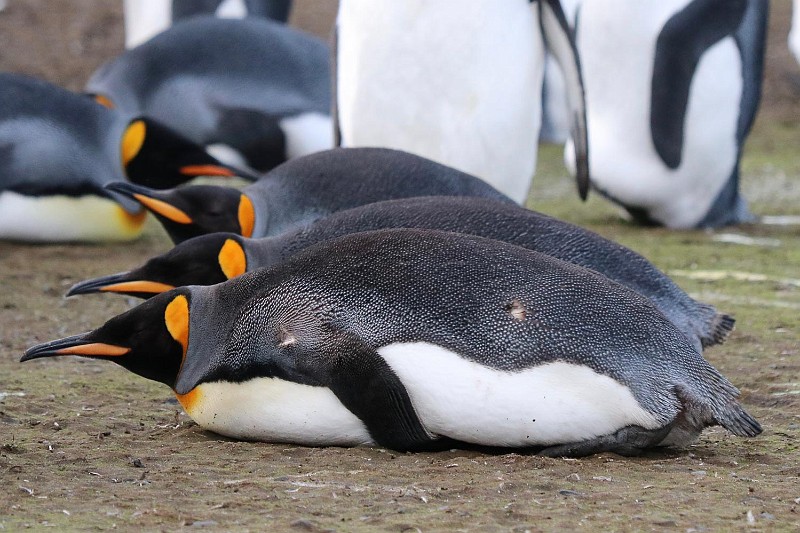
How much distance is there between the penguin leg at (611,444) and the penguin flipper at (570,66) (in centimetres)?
290

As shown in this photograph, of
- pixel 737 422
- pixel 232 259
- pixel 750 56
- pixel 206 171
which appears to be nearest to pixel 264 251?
pixel 232 259

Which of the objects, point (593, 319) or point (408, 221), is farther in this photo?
point (408, 221)

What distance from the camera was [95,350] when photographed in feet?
9.12

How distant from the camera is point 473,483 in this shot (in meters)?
2.42

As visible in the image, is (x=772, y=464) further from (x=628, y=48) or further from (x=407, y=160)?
(x=628, y=48)

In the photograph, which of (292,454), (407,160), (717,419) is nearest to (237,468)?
(292,454)

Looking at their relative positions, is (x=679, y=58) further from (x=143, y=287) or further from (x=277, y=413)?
(x=277, y=413)

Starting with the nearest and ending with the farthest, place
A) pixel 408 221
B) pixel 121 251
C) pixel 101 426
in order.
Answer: pixel 101 426 < pixel 408 221 < pixel 121 251

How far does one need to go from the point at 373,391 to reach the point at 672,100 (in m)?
4.11

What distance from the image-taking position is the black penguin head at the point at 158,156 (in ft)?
18.3

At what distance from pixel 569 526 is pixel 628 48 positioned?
180 inches

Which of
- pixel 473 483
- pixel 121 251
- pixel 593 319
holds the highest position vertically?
pixel 593 319

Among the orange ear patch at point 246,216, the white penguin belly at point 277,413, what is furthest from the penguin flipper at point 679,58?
the white penguin belly at point 277,413

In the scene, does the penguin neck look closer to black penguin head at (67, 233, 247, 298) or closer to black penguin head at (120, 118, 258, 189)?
black penguin head at (67, 233, 247, 298)
